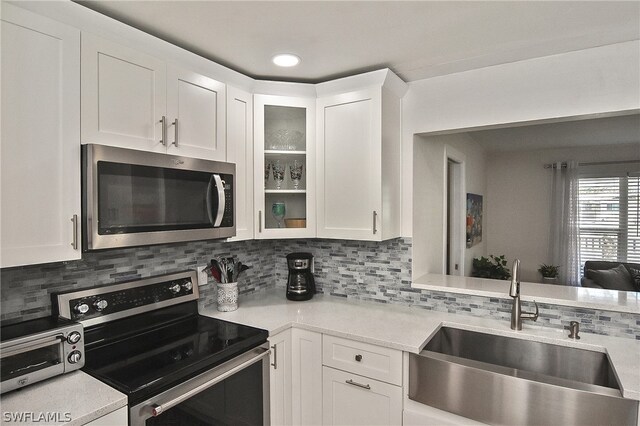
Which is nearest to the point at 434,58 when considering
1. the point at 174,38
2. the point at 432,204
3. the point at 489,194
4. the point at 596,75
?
the point at 596,75

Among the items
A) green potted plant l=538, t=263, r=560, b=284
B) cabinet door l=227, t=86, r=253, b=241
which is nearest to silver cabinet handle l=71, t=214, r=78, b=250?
cabinet door l=227, t=86, r=253, b=241

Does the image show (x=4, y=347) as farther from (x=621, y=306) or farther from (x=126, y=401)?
(x=621, y=306)

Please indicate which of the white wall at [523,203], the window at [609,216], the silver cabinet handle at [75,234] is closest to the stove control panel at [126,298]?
the silver cabinet handle at [75,234]

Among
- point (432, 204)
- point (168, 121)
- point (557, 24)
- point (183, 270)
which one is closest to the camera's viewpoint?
point (557, 24)

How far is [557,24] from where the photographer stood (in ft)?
5.00

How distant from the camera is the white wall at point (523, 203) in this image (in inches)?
192

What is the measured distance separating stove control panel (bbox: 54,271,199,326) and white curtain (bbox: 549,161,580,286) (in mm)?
4639

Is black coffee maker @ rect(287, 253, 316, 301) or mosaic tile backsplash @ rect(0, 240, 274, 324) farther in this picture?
black coffee maker @ rect(287, 253, 316, 301)

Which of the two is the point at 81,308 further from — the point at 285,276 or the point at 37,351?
the point at 285,276

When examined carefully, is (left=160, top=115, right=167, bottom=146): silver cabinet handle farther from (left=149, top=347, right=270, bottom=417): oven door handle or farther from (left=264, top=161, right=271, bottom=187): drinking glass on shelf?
(left=149, top=347, right=270, bottom=417): oven door handle

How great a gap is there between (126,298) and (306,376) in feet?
3.22

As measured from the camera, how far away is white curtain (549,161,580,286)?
182 inches

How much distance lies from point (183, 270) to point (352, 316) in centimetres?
98

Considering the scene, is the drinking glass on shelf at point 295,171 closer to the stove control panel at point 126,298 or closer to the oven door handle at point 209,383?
the stove control panel at point 126,298
